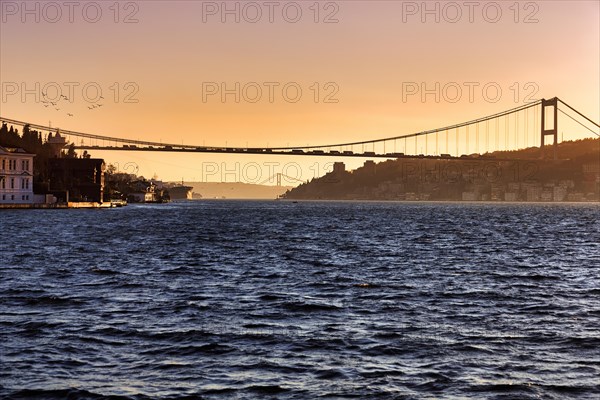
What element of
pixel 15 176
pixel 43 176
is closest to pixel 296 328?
pixel 15 176

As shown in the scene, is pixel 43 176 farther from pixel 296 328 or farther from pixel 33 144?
pixel 296 328

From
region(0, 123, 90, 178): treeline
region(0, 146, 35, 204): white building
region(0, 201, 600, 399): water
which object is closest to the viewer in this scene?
region(0, 201, 600, 399): water

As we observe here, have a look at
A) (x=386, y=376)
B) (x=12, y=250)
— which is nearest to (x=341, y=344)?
(x=386, y=376)

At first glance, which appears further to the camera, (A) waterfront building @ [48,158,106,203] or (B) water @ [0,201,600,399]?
(A) waterfront building @ [48,158,106,203]

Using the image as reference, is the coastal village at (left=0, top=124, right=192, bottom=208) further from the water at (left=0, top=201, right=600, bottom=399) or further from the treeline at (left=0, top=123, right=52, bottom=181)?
the water at (left=0, top=201, right=600, bottom=399)

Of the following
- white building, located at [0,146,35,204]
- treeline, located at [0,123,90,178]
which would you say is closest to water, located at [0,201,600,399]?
white building, located at [0,146,35,204]

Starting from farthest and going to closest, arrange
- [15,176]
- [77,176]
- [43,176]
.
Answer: [77,176], [43,176], [15,176]

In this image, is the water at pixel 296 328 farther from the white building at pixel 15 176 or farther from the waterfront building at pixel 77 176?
the waterfront building at pixel 77 176
